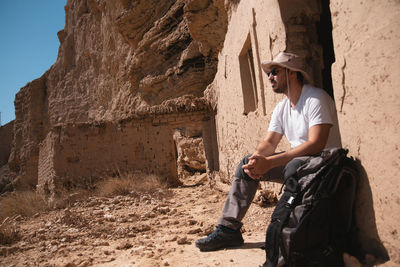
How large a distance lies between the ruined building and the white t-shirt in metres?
0.10

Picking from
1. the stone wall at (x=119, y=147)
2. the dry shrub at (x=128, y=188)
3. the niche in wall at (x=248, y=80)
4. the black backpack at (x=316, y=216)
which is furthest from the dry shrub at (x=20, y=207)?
the black backpack at (x=316, y=216)

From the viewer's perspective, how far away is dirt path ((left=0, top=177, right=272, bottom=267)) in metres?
2.13

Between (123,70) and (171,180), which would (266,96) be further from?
(123,70)

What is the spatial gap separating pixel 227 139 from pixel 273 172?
12.6ft

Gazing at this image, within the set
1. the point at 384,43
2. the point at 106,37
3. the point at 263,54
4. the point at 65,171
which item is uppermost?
the point at 106,37

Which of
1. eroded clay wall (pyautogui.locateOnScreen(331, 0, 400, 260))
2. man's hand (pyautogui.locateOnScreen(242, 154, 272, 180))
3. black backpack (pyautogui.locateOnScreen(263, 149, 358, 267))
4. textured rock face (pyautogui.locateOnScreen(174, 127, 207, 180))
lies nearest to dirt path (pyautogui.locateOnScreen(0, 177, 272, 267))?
black backpack (pyautogui.locateOnScreen(263, 149, 358, 267))

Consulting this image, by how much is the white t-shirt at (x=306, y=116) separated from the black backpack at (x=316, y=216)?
12.9 inches

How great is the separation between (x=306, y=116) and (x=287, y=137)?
289 millimetres

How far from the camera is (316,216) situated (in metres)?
1.42

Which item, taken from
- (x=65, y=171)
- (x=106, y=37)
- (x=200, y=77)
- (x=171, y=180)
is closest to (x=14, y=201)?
(x=65, y=171)

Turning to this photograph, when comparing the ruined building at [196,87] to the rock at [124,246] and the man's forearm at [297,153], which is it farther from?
the rock at [124,246]

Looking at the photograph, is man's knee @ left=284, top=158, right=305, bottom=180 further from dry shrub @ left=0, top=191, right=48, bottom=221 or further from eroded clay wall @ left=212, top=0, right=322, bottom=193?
dry shrub @ left=0, top=191, right=48, bottom=221

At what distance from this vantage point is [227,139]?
5.86 meters

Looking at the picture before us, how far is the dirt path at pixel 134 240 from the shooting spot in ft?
6.99
